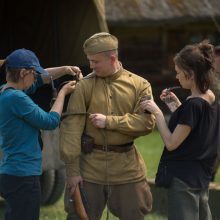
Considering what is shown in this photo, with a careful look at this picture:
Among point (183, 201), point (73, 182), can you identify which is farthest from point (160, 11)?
point (183, 201)

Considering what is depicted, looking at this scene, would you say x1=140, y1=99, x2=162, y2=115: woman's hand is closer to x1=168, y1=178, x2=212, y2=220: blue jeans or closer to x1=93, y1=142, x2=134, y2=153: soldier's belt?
x1=93, y1=142, x2=134, y2=153: soldier's belt

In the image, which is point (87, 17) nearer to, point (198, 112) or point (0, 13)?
point (0, 13)

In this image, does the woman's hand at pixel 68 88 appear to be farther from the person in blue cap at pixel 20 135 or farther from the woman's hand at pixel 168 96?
the woman's hand at pixel 168 96

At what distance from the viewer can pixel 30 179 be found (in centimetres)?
510

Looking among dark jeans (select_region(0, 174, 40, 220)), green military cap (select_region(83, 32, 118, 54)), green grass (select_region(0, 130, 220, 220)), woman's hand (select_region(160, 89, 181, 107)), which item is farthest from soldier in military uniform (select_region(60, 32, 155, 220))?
green grass (select_region(0, 130, 220, 220))

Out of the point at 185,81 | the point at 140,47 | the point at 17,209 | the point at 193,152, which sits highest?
the point at 185,81

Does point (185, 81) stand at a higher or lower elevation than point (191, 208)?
higher

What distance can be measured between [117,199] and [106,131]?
0.45 m

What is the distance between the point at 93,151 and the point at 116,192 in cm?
30

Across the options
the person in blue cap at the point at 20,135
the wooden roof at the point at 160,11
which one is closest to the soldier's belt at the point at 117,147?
the person in blue cap at the point at 20,135

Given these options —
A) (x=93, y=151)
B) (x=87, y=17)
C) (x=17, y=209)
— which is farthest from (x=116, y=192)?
(x=87, y=17)

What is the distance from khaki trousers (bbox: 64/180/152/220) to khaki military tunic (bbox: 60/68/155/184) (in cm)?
4

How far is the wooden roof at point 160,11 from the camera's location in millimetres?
19703

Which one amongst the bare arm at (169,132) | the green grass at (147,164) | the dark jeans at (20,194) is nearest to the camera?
the bare arm at (169,132)
